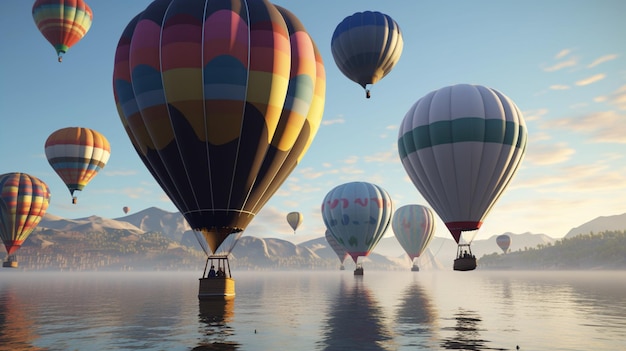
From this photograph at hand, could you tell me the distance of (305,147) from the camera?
3756cm

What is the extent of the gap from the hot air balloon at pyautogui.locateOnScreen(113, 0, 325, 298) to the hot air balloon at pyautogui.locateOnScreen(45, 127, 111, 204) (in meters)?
38.1

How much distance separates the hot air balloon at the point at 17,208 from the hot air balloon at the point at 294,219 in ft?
253

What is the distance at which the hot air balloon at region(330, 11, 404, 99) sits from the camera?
55500 millimetres

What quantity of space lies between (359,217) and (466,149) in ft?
115

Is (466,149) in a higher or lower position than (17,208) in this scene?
higher

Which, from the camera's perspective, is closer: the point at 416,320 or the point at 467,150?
the point at 416,320

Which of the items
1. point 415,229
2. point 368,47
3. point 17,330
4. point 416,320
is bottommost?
point 17,330

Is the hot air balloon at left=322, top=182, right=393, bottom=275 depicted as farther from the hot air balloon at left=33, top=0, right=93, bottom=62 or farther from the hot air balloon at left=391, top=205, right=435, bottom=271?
the hot air balloon at left=33, top=0, right=93, bottom=62

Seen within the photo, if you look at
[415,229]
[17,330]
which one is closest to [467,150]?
[17,330]

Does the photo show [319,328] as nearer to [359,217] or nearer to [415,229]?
[359,217]

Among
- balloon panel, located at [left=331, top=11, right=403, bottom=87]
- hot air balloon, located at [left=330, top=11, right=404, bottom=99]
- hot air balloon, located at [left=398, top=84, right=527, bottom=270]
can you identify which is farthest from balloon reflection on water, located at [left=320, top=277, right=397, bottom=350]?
balloon panel, located at [left=331, top=11, right=403, bottom=87]

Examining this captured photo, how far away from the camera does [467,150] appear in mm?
43844

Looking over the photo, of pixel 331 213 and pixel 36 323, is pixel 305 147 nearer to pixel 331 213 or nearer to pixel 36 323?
pixel 36 323

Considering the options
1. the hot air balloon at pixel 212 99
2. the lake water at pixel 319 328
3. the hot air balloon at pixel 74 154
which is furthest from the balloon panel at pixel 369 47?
the hot air balloon at pixel 74 154
